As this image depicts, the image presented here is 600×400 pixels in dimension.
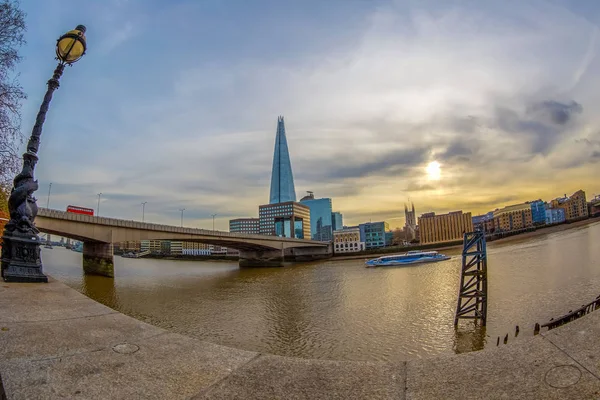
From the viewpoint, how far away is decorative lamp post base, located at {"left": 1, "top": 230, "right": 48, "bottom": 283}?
869cm

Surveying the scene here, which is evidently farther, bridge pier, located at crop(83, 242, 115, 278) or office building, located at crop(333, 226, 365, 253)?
office building, located at crop(333, 226, 365, 253)

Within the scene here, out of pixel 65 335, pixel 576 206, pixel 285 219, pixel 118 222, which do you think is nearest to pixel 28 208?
pixel 65 335

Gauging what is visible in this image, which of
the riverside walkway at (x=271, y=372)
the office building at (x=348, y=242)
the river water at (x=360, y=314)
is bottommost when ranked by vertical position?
the office building at (x=348, y=242)

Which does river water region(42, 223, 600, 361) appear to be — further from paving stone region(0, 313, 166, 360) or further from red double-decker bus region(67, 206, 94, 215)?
red double-decker bus region(67, 206, 94, 215)

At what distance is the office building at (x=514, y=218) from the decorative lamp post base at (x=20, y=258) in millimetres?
194832

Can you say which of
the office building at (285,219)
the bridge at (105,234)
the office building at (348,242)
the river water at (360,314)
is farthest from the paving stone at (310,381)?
the office building at (285,219)

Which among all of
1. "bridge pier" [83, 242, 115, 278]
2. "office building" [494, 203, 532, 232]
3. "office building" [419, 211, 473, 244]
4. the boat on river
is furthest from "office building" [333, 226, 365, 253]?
"bridge pier" [83, 242, 115, 278]

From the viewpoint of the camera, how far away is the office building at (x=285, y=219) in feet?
509

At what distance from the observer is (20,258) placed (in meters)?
8.91

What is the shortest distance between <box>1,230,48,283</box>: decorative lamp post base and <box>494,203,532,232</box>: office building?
194832mm

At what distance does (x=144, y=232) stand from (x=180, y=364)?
1718 inches

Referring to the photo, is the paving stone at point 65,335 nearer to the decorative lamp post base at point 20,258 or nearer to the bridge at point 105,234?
the decorative lamp post base at point 20,258

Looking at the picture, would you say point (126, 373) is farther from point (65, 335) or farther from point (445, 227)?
point (445, 227)

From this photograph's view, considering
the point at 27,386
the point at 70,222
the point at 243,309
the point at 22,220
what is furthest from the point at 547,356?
the point at 70,222
